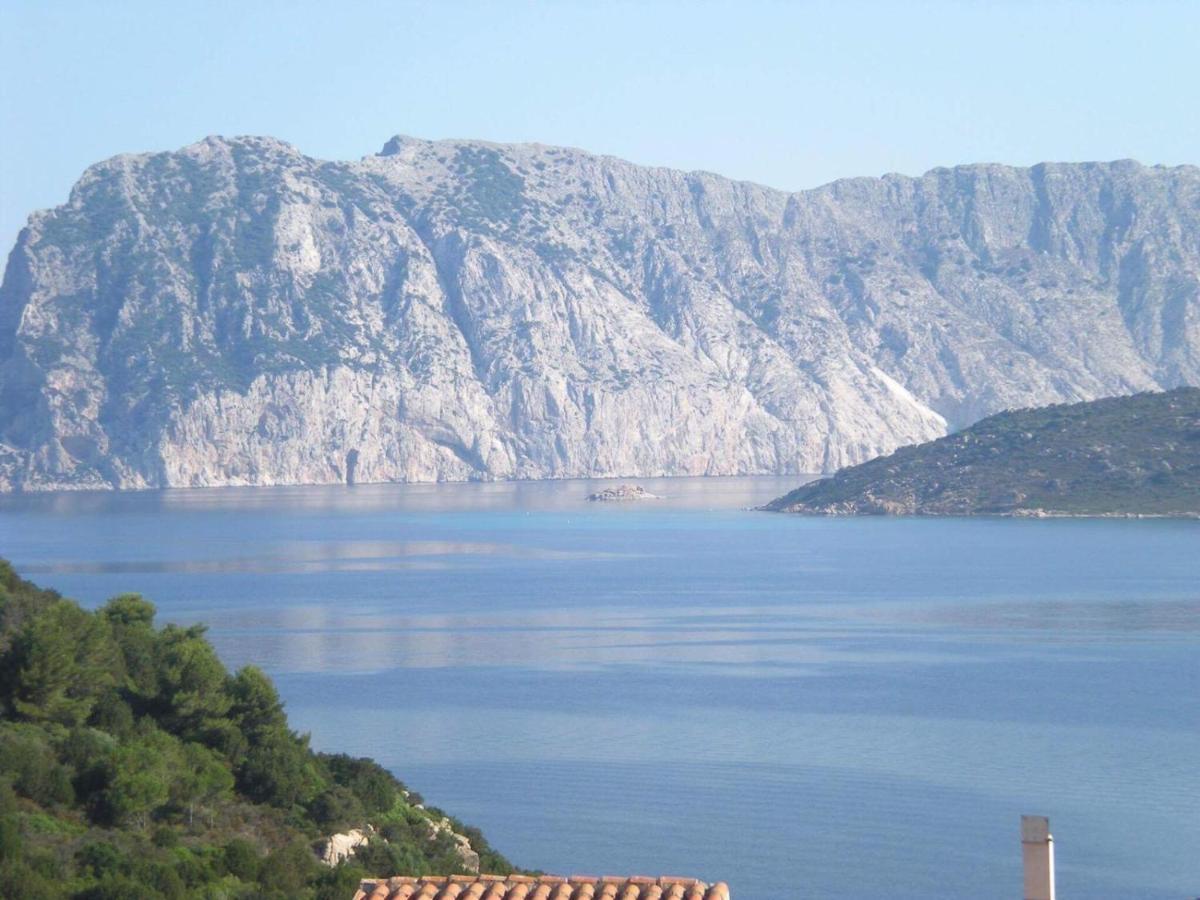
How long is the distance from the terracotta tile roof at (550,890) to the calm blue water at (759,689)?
813 inches

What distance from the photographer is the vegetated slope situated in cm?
16525

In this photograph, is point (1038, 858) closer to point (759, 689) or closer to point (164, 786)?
point (164, 786)

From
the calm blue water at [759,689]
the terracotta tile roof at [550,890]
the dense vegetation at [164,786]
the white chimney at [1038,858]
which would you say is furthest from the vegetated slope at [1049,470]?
the white chimney at [1038,858]

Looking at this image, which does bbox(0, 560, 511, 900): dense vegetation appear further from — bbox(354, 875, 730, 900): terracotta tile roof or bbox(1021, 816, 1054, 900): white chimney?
bbox(1021, 816, 1054, 900): white chimney

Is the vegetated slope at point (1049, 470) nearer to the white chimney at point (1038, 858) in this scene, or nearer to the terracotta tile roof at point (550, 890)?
the terracotta tile roof at point (550, 890)

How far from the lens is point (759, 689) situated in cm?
6744

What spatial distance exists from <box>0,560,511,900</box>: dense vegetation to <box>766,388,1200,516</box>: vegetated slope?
12709cm

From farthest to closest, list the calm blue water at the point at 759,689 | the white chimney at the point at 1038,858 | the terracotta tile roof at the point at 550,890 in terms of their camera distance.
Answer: the calm blue water at the point at 759,689 < the terracotta tile roof at the point at 550,890 < the white chimney at the point at 1038,858

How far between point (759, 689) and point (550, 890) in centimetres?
4825

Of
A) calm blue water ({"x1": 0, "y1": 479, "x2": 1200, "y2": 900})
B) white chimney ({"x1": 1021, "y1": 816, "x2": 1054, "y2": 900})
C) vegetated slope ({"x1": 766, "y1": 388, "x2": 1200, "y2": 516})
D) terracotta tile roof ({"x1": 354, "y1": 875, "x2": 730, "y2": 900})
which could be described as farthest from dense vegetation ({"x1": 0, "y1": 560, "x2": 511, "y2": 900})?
vegetated slope ({"x1": 766, "y1": 388, "x2": 1200, "y2": 516})

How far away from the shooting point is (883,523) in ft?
557

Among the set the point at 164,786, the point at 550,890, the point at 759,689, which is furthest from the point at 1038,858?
the point at 759,689

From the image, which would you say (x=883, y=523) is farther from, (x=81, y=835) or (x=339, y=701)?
(x=81, y=835)

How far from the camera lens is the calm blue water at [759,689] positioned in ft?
144
